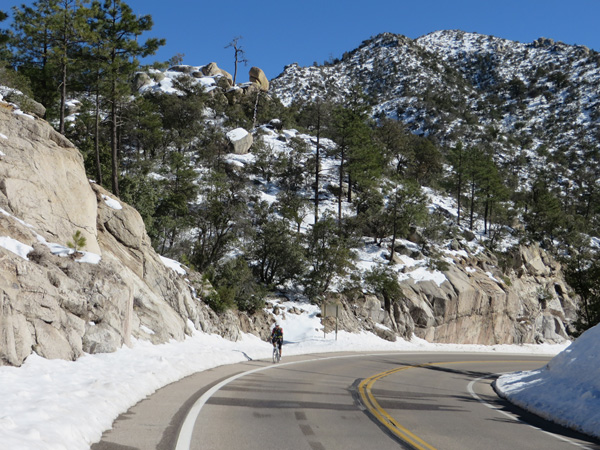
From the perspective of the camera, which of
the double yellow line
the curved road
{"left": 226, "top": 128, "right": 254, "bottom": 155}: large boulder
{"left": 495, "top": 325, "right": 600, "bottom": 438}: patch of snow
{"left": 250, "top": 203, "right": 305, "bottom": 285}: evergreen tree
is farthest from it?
{"left": 226, "top": 128, "right": 254, "bottom": 155}: large boulder

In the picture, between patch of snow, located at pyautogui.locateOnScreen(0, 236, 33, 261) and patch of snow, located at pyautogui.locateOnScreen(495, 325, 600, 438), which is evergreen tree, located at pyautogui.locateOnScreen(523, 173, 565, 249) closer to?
patch of snow, located at pyautogui.locateOnScreen(495, 325, 600, 438)

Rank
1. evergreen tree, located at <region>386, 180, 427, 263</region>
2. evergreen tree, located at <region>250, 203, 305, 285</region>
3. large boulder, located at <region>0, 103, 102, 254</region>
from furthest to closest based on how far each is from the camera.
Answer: evergreen tree, located at <region>386, 180, 427, 263</region> → evergreen tree, located at <region>250, 203, 305, 285</region> → large boulder, located at <region>0, 103, 102, 254</region>

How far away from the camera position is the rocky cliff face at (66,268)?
1236 centimetres

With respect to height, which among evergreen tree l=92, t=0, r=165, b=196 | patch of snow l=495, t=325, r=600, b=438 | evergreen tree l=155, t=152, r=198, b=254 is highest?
evergreen tree l=92, t=0, r=165, b=196

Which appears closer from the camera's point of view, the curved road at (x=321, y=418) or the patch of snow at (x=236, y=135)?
the curved road at (x=321, y=418)

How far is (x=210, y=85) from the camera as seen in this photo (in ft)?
274

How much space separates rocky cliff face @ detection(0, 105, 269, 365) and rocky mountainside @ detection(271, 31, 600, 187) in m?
92.0

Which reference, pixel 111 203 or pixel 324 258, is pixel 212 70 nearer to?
pixel 324 258

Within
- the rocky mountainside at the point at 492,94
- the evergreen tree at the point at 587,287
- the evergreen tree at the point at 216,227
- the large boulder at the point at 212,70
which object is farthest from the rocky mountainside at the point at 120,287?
the rocky mountainside at the point at 492,94

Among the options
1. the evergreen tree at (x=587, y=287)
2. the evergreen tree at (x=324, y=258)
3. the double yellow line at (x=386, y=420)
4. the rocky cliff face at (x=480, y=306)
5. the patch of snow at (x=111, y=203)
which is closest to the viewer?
the double yellow line at (x=386, y=420)

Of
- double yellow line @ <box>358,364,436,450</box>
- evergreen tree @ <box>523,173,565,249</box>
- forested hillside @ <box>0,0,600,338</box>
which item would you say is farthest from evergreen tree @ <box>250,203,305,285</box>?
evergreen tree @ <box>523,173,565,249</box>

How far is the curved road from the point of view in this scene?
688 cm

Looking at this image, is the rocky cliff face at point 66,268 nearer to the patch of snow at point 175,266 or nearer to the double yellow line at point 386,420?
the patch of snow at point 175,266

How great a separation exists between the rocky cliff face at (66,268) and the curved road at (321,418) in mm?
3704
